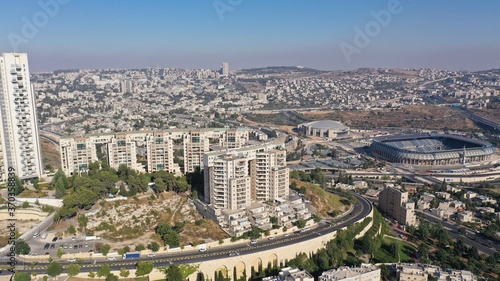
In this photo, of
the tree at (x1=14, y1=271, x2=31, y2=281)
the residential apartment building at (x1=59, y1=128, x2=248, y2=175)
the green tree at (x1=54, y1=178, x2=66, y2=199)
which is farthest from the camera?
the residential apartment building at (x1=59, y1=128, x2=248, y2=175)

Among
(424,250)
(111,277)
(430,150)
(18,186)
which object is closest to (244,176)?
(111,277)

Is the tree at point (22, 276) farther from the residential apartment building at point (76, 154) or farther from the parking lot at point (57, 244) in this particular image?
the residential apartment building at point (76, 154)

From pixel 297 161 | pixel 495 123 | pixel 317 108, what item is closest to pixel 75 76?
pixel 317 108

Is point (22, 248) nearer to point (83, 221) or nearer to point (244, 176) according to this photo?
point (83, 221)

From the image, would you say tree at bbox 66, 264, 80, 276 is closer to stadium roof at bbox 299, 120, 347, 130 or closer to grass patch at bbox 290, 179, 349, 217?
grass patch at bbox 290, 179, 349, 217

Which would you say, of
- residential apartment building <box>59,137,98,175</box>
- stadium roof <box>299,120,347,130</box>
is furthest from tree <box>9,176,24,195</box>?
stadium roof <box>299,120,347,130</box>
